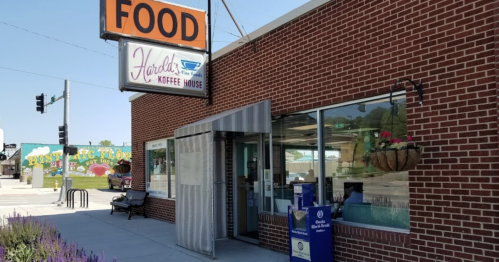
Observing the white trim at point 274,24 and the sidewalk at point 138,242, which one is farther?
the sidewalk at point 138,242

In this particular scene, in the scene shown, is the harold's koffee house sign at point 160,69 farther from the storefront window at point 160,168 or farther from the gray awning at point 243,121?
the storefront window at point 160,168

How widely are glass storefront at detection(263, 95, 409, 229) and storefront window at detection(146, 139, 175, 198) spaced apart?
17.2 feet

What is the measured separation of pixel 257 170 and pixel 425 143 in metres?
4.22

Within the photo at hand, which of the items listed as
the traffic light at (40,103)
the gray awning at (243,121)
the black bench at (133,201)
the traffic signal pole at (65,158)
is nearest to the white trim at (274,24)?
the gray awning at (243,121)

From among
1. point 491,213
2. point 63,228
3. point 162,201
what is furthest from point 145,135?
point 491,213

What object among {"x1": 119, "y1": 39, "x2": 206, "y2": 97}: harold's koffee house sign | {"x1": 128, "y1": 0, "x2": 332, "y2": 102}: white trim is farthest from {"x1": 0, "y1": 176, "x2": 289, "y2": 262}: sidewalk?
{"x1": 128, "y1": 0, "x2": 332, "y2": 102}: white trim

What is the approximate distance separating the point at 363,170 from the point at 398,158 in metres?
1.57

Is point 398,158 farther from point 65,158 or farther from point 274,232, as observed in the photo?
point 65,158

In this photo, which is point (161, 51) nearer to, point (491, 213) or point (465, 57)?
point (465, 57)

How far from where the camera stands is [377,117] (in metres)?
6.23

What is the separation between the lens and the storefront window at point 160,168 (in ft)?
41.4

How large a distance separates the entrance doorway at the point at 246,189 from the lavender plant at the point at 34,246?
11.9ft

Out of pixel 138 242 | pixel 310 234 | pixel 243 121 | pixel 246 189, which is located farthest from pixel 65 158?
pixel 310 234

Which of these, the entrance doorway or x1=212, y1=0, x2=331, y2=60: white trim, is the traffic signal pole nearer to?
the entrance doorway
